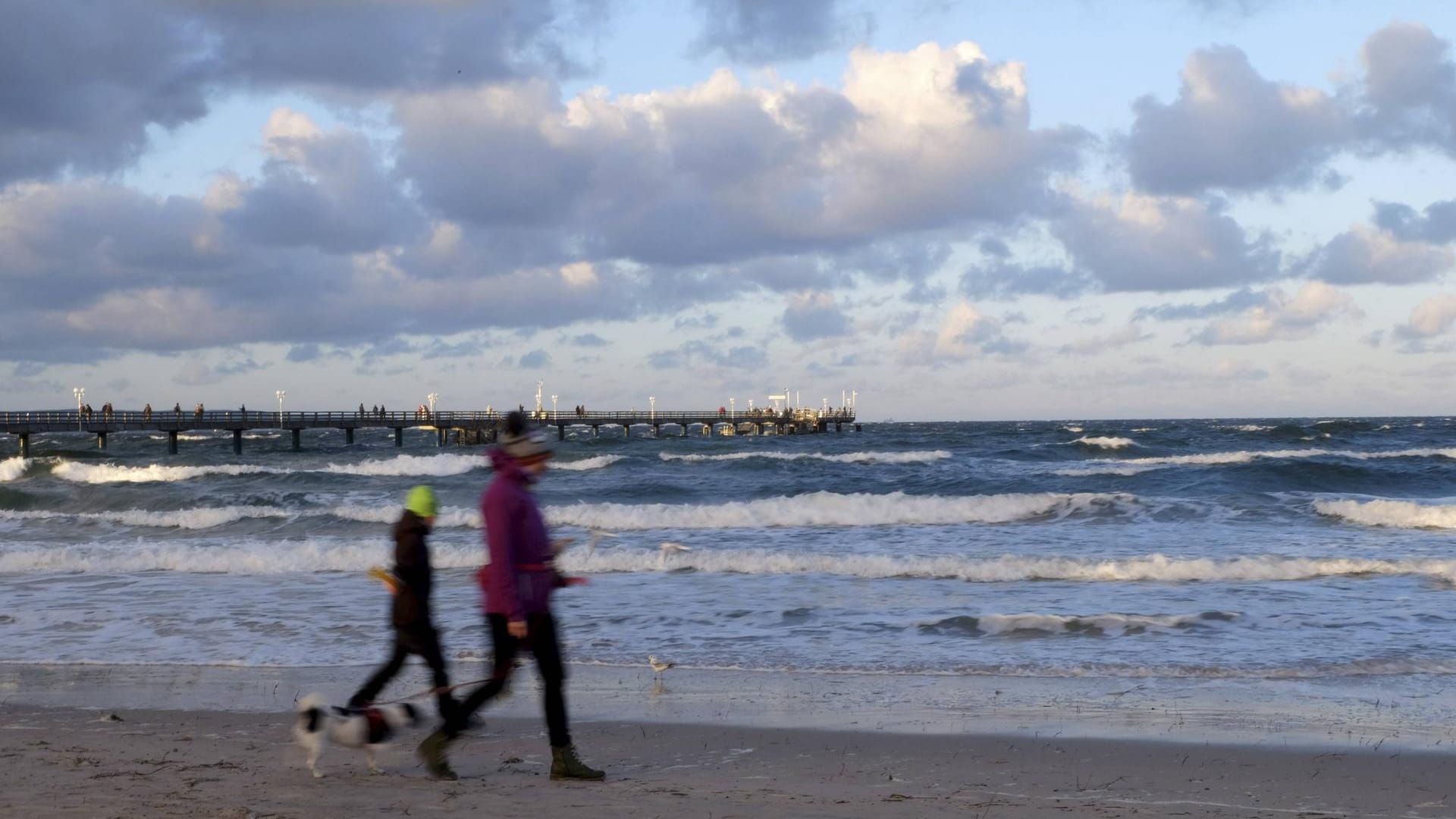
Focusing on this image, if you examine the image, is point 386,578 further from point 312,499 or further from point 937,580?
point 312,499

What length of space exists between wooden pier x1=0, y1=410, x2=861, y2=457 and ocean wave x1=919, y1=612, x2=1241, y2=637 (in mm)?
49213

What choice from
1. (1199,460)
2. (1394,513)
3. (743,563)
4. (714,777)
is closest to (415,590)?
(714,777)

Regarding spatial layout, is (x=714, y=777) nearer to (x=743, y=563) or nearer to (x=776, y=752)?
(x=776, y=752)

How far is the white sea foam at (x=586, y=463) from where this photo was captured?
4341cm

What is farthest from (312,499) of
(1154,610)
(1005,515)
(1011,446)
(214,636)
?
(1011,446)

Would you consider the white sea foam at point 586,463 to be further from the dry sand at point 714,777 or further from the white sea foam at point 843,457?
the dry sand at point 714,777

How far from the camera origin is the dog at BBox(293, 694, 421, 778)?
571cm

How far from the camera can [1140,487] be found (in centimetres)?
3095

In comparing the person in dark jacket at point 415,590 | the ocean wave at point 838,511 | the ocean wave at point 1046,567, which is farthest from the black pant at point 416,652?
the ocean wave at point 838,511

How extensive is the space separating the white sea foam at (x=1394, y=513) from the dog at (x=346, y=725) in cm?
1971

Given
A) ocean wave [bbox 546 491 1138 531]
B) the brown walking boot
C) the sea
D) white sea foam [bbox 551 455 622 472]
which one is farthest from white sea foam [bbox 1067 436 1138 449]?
the brown walking boot

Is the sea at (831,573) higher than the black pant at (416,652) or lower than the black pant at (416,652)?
lower

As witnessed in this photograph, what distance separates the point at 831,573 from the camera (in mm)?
15086

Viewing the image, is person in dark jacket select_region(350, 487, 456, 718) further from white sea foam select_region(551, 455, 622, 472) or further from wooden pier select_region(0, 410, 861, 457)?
wooden pier select_region(0, 410, 861, 457)
